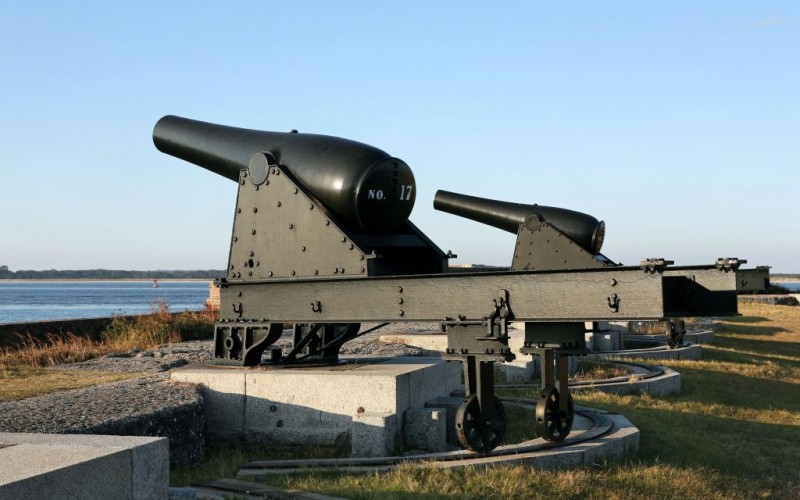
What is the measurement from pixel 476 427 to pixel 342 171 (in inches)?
105

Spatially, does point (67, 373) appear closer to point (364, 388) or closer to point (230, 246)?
point (230, 246)

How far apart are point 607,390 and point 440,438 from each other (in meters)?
5.55

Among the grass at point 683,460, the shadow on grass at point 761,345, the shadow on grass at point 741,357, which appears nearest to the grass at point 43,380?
the grass at point 683,460

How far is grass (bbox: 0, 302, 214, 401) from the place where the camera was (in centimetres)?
1025

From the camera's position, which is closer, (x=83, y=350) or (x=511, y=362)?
(x=511, y=362)

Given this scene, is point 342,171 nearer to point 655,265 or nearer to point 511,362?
point 655,265

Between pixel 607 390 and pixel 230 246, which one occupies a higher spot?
pixel 230 246

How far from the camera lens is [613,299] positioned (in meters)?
7.11

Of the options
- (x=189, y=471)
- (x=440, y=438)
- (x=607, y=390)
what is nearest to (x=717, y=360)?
(x=607, y=390)

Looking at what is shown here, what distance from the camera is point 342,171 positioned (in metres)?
8.80

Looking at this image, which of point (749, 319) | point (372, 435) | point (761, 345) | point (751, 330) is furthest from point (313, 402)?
point (749, 319)

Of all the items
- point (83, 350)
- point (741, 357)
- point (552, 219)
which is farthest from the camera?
point (741, 357)

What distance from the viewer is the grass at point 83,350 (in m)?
10.3

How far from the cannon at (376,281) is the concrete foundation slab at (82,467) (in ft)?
10.8
